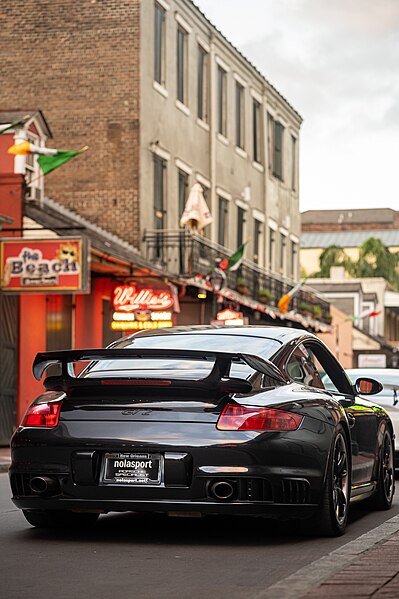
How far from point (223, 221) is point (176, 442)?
1249 inches

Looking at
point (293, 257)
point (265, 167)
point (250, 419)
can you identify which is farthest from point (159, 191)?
point (250, 419)

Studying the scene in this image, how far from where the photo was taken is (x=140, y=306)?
2877 centimetres

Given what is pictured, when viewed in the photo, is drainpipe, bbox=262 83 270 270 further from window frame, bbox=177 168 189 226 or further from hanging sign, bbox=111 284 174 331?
hanging sign, bbox=111 284 174 331

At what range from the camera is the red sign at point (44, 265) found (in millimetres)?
23516

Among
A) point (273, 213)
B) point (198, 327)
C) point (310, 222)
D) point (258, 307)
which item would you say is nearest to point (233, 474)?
point (198, 327)

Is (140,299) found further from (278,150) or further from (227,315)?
(278,150)

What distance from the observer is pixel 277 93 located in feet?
154

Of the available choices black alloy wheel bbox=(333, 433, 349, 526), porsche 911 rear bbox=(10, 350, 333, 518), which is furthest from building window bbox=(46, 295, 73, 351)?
porsche 911 rear bbox=(10, 350, 333, 518)

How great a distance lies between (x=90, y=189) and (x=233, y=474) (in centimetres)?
2494

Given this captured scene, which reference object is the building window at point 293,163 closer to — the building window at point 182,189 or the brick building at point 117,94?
the brick building at point 117,94

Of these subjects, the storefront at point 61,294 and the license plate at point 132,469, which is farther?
the storefront at point 61,294

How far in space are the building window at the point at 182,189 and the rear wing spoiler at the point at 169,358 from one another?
26708 mm

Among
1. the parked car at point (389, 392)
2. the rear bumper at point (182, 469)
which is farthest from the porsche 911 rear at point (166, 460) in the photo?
the parked car at point (389, 392)

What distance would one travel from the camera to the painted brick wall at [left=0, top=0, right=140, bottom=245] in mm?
32625
